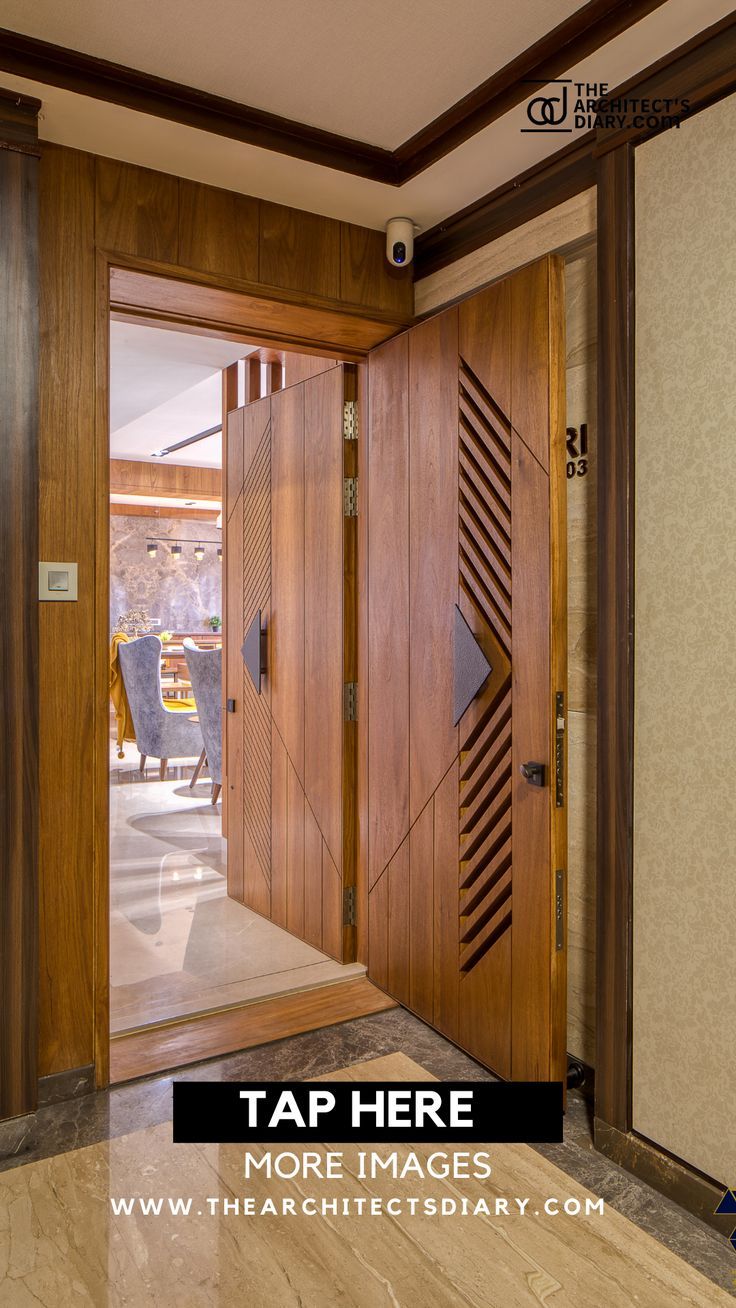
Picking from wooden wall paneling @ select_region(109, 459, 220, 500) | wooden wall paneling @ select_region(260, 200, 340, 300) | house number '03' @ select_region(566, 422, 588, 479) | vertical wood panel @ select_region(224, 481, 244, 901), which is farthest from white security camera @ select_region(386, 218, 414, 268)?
wooden wall paneling @ select_region(109, 459, 220, 500)

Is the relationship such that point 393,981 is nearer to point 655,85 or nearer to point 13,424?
point 13,424

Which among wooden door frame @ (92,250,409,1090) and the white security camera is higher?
the white security camera

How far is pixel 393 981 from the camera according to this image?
291cm

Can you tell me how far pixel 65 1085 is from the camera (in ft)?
7.56

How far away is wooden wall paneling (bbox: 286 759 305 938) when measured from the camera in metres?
3.50

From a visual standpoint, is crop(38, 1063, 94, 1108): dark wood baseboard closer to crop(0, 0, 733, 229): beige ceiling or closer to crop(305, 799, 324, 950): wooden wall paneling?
crop(305, 799, 324, 950): wooden wall paneling

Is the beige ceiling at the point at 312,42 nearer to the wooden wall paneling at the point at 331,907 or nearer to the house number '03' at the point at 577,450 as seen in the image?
the house number '03' at the point at 577,450

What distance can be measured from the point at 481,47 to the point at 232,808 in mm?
3082

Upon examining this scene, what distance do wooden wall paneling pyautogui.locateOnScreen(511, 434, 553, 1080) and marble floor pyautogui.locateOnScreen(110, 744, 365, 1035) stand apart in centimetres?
102

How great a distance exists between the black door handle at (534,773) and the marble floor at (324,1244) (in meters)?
0.89

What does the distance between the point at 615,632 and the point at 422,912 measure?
115 cm

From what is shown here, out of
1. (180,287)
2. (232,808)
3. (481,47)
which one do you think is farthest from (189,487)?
(481,47)

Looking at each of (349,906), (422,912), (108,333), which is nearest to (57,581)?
(108,333)

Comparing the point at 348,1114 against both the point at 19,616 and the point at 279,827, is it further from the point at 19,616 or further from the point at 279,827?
the point at 279,827
